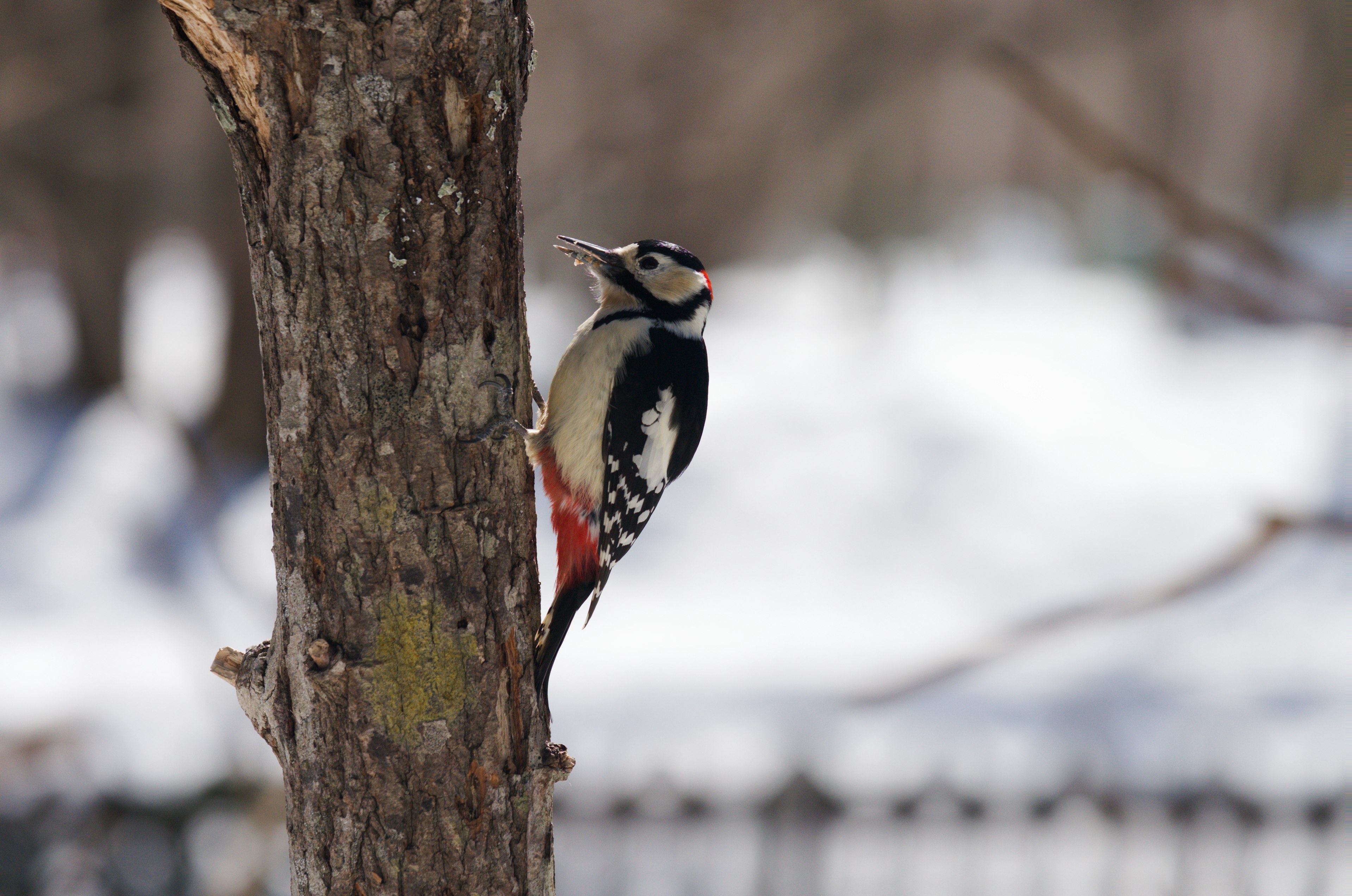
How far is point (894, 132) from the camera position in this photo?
11.3 meters

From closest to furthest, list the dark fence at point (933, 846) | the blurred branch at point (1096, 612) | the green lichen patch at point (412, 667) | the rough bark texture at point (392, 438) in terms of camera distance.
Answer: the rough bark texture at point (392, 438)
the green lichen patch at point (412, 667)
the dark fence at point (933, 846)
the blurred branch at point (1096, 612)

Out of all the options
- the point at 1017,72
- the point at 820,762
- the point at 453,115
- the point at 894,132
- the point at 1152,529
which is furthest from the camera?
the point at 894,132

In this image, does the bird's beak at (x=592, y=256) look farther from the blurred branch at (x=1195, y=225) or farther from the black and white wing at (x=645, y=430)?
the blurred branch at (x=1195, y=225)

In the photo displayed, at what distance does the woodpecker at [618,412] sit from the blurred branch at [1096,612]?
327 centimetres

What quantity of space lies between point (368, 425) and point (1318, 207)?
1325 cm

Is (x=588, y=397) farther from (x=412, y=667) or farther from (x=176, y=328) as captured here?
(x=176, y=328)

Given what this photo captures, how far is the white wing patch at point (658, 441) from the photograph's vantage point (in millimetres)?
2350

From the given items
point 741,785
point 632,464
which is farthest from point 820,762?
point 632,464

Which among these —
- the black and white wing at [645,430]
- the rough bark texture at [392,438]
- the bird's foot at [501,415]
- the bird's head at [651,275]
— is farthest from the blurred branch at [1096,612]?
the bird's foot at [501,415]

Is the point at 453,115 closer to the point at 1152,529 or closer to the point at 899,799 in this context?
the point at 899,799

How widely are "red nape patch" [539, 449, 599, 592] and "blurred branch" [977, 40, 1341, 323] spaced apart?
3.10m

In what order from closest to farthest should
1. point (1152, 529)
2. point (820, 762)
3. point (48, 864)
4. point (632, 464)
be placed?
point (632, 464), point (48, 864), point (820, 762), point (1152, 529)

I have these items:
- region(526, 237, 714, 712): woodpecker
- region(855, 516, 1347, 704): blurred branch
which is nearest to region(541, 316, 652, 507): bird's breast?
region(526, 237, 714, 712): woodpecker

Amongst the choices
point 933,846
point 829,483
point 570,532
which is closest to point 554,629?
point 570,532
